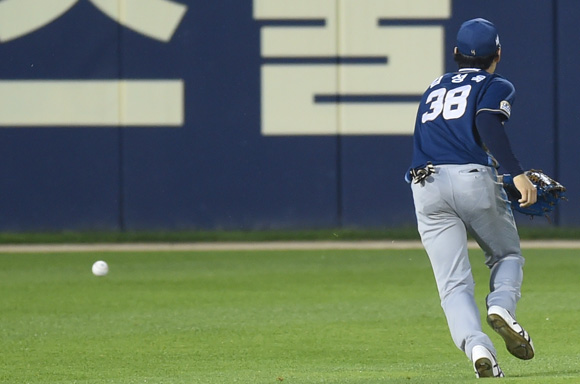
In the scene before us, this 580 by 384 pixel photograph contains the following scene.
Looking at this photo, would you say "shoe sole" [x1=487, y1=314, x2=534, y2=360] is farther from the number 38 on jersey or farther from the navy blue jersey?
the number 38 on jersey

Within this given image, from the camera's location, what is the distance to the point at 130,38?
1570 centimetres

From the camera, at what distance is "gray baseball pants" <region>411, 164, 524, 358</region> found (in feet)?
19.9

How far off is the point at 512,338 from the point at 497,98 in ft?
3.86

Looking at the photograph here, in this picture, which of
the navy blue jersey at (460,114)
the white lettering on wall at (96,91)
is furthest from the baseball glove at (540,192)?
the white lettering on wall at (96,91)

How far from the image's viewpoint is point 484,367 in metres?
5.85

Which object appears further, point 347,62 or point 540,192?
point 347,62

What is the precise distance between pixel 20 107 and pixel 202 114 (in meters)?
2.38

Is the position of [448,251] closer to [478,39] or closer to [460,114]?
[460,114]

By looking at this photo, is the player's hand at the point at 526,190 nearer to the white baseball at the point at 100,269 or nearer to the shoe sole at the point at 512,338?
the shoe sole at the point at 512,338

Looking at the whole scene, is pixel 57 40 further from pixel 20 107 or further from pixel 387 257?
pixel 387 257

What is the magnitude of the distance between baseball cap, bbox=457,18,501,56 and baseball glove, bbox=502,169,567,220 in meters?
0.65

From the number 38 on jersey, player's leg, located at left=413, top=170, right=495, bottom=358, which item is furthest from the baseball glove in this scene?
the number 38 on jersey

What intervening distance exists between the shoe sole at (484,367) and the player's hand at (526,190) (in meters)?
0.79

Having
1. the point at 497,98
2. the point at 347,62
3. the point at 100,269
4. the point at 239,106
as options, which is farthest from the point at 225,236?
the point at 497,98
